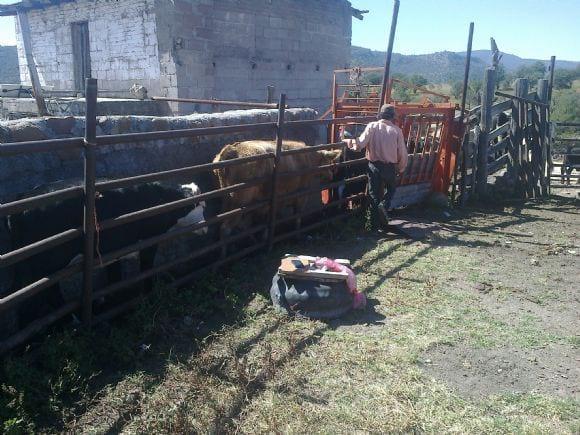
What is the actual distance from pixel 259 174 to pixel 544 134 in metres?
7.61

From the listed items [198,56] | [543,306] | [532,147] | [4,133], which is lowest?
[543,306]

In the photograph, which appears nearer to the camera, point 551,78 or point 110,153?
point 110,153

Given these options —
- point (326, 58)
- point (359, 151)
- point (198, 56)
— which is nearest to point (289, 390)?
point (359, 151)

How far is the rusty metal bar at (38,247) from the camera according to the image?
2.93 metres

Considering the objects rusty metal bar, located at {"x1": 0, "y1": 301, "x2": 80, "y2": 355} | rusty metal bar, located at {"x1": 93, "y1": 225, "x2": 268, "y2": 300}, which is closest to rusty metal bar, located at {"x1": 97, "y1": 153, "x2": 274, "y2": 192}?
rusty metal bar, located at {"x1": 93, "y1": 225, "x2": 268, "y2": 300}

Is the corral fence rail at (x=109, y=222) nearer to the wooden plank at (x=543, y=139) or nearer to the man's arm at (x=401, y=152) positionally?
the man's arm at (x=401, y=152)

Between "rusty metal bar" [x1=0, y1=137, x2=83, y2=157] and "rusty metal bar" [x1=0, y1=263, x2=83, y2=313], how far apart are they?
0.83m

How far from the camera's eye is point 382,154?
22.5 ft

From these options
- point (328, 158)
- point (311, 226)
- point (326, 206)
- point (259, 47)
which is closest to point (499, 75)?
point (259, 47)

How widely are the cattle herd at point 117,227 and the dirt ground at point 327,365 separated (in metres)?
0.39

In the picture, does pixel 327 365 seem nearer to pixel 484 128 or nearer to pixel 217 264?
pixel 217 264

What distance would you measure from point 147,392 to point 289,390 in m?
0.90

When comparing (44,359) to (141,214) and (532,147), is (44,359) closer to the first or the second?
(141,214)

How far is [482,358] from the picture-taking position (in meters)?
3.68
